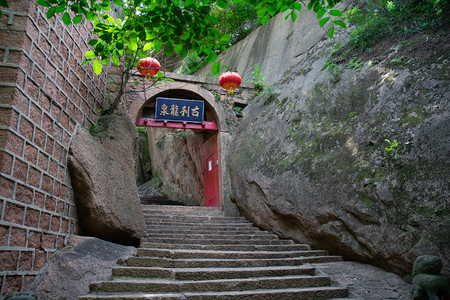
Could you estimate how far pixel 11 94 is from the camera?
9.31 ft

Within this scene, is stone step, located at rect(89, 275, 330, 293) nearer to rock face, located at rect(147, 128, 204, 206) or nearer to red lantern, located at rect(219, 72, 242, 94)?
red lantern, located at rect(219, 72, 242, 94)

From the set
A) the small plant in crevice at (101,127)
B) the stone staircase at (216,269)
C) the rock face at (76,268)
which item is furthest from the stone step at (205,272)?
the small plant in crevice at (101,127)

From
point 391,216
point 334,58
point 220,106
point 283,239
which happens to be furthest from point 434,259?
point 220,106

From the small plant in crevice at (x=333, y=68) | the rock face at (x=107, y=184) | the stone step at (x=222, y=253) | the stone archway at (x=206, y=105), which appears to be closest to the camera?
the rock face at (x=107, y=184)

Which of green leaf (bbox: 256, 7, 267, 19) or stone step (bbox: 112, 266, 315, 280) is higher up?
green leaf (bbox: 256, 7, 267, 19)

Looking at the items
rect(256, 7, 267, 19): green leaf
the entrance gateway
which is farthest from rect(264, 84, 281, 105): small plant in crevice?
rect(256, 7, 267, 19): green leaf

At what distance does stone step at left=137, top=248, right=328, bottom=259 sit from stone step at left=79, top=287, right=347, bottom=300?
1.03 metres

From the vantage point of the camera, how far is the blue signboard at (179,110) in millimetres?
8633

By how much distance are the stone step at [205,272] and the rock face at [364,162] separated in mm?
927

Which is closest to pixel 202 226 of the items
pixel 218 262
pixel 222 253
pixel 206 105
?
pixel 222 253

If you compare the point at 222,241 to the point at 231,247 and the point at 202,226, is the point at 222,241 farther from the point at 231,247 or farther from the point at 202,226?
the point at 202,226

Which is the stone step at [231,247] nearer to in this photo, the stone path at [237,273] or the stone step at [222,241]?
the stone path at [237,273]

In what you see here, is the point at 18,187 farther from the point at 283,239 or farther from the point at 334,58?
the point at 334,58

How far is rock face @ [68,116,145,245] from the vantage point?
412 cm
